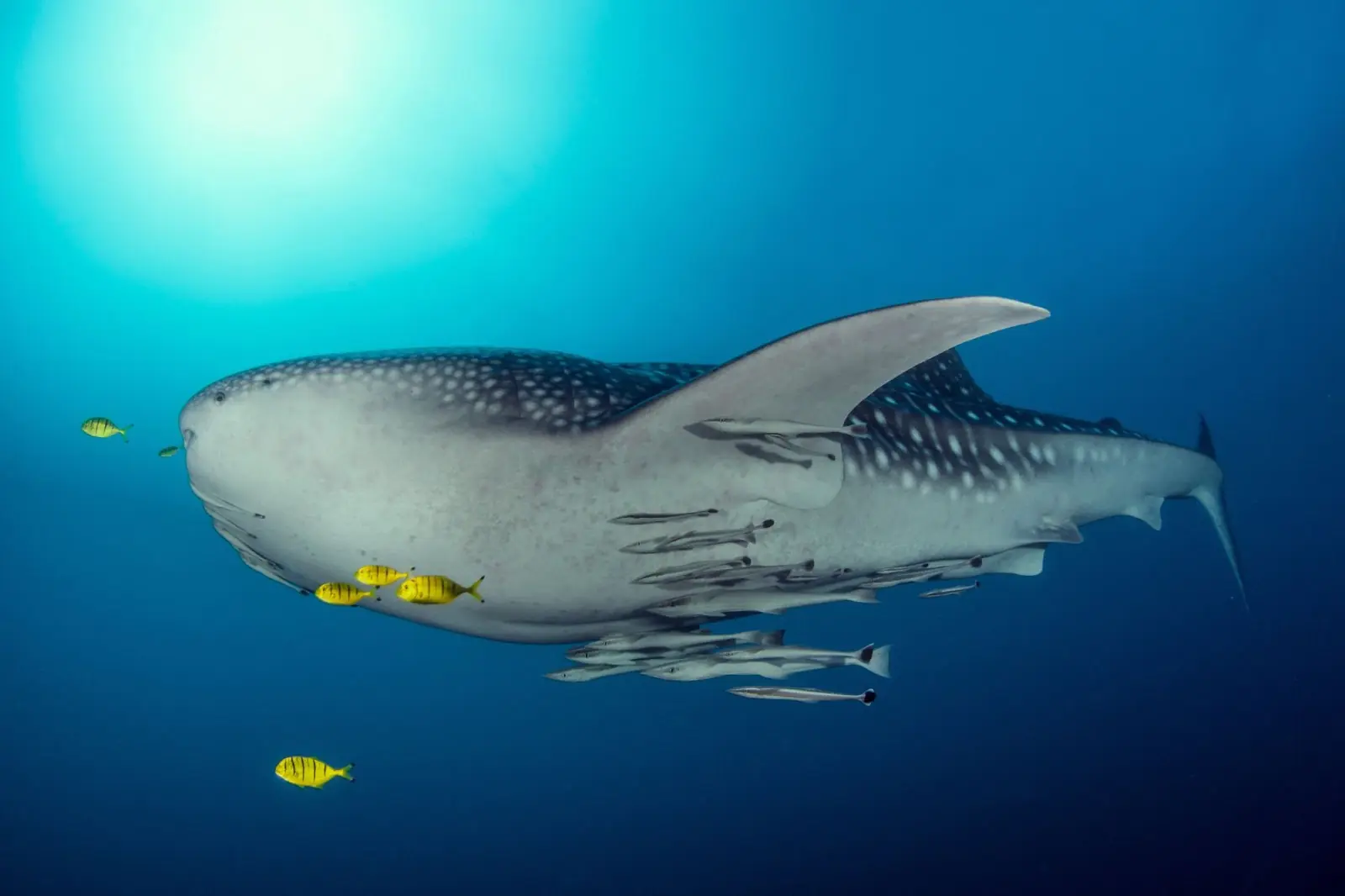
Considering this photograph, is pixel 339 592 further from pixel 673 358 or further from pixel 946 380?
pixel 673 358

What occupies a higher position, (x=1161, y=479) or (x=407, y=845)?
(x=1161, y=479)

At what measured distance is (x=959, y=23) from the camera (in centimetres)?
1808

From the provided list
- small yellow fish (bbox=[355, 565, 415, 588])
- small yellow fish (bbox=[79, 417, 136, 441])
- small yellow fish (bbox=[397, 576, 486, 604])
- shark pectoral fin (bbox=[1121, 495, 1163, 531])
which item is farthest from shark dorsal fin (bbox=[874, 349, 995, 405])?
small yellow fish (bbox=[79, 417, 136, 441])

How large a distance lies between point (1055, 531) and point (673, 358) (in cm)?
2285

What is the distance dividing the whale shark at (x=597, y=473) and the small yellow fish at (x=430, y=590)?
7cm

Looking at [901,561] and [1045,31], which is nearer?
[901,561]

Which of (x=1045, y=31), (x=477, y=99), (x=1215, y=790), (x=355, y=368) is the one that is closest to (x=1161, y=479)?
(x=355, y=368)

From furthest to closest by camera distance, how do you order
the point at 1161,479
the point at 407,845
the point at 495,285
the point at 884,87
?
the point at 407,845
the point at 495,285
the point at 884,87
the point at 1161,479

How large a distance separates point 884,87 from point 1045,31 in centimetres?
478

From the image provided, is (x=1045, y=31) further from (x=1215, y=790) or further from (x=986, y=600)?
(x=986, y=600)

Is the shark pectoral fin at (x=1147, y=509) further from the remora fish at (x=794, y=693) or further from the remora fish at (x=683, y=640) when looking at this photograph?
the remora fish at (x=683, y=640)

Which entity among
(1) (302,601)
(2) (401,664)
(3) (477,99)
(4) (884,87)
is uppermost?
(4) (884,87)

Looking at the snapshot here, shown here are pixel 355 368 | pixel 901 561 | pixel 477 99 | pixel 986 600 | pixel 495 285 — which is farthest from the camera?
pixel 986 600

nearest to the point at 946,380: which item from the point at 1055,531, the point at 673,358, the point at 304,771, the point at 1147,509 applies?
the point at 1055,531
